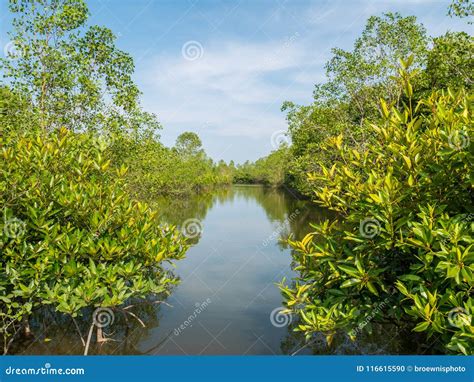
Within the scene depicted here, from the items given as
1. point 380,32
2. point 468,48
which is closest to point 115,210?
point 468,48

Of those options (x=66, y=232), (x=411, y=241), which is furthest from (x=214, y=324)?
(x=411, y=241)

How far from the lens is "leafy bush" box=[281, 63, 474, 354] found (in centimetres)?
400

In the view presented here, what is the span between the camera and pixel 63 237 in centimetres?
678

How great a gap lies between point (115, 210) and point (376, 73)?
1931 cm

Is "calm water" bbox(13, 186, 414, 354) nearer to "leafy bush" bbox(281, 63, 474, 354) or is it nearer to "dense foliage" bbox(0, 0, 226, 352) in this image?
"dense foliage" bbox(0, 0, 226, 352)

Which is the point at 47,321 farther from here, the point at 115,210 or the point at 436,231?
the point at 436,231

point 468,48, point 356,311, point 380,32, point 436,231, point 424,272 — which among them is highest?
point 380,32

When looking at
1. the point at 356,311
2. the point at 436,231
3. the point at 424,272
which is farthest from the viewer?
the point at 356,311

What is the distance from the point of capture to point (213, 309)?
43.0 feet

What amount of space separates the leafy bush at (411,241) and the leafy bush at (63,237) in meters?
3.44

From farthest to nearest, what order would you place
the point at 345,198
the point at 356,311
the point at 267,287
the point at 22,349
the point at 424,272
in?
the point at 267,287 → the point at 22,349 → the point at 345,198 → the point at 356,311 → the point at 424,272

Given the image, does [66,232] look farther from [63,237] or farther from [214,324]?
[214,324]

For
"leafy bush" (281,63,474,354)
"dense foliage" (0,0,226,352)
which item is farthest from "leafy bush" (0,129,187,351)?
"leafy bush" (281,63,474,354)

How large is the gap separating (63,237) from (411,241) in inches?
234
